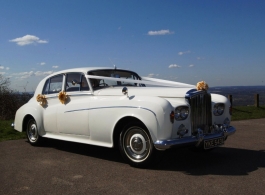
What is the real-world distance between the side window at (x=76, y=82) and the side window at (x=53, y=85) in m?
0.28

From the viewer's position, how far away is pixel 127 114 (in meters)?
5.42

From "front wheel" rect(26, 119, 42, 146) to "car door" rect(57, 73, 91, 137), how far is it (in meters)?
0.99

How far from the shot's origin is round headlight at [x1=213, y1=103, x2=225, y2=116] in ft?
19.9

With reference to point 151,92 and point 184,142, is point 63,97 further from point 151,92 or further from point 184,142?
point 184,142

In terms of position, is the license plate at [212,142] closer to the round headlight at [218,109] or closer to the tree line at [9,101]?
the round headlight at [218,109]

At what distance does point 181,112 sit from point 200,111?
0.59 m

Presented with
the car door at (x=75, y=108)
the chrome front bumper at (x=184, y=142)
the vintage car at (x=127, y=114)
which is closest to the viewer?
the chrome front bumper at (x=184, y=142)

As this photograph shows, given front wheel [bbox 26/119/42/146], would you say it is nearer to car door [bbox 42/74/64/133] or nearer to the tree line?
car door [bbox 42/74/64/133]

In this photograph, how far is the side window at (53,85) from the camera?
725cm

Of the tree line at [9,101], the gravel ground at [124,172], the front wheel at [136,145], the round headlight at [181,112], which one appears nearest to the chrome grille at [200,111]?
the round headlight at [181,112]

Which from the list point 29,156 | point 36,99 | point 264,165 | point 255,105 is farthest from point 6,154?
point 255,105

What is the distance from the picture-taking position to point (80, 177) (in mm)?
4887

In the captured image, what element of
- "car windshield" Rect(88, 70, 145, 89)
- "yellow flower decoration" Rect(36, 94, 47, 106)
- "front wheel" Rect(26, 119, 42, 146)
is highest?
"car windshield" Rect(88, 70, 145, 89)

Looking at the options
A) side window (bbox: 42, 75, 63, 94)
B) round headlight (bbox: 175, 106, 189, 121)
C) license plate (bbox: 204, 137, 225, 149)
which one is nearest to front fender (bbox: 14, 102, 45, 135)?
side window (bbox: 42, 75, 63, 94)
